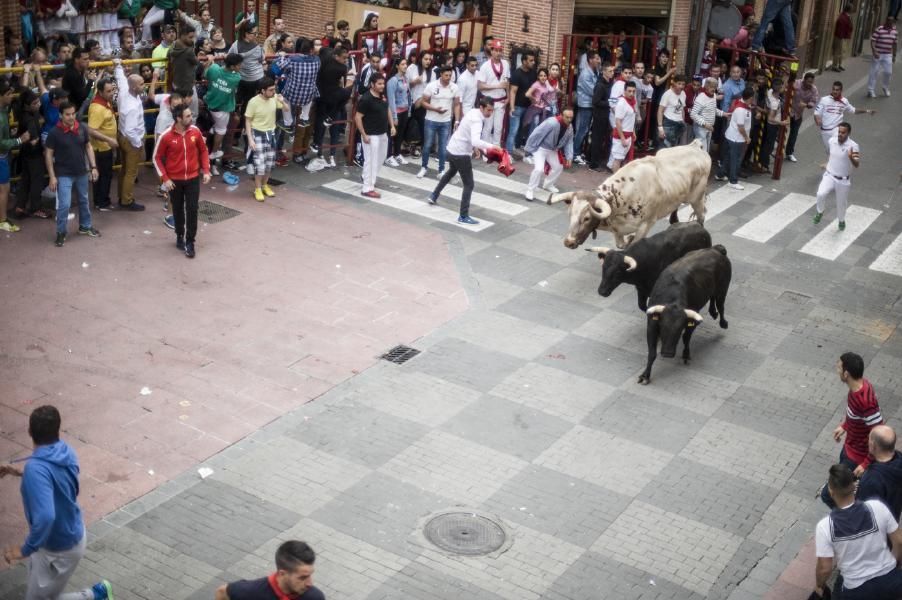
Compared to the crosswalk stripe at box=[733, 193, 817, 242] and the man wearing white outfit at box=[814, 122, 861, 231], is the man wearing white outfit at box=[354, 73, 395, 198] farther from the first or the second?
the man wearing white outfit at box=[814, 122, 861, 231]

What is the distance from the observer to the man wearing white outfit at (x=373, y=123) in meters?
19.0

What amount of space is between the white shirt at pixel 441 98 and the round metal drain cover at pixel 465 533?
11.3 metres

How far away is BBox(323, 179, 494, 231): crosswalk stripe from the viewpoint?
1870 centimetres

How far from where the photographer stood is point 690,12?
26.1 metres

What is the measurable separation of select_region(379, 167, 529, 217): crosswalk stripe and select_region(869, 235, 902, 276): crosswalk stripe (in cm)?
567

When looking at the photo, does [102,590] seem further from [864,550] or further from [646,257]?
[646,257]

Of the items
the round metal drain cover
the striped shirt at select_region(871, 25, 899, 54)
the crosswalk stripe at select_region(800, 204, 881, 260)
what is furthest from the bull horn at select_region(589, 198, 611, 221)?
the striped shirt at select_region(871, 25, 899, 54)

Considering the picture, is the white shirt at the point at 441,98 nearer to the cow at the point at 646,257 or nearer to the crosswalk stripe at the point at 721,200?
the crosswalk stripe at the point at 721,200

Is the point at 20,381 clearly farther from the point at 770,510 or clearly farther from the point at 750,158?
the point at 750,158

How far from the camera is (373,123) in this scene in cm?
1900

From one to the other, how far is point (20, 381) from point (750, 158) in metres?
16.0

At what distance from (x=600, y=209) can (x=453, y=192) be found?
15.6 feet

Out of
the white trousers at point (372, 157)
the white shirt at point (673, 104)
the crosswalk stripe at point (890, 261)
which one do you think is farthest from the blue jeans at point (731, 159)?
the white trousers at point (372, 157)

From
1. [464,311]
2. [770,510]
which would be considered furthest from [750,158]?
[770,510]
